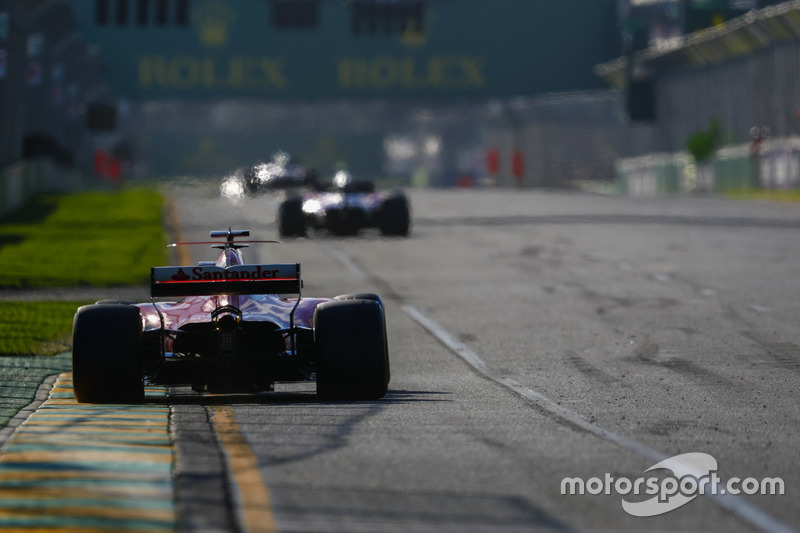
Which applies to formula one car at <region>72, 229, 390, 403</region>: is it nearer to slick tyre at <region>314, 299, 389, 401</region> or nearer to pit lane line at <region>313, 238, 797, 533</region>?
slick tyre at <region>314, 299, 389, 401</region>

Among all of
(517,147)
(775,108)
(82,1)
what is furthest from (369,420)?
(517,147)

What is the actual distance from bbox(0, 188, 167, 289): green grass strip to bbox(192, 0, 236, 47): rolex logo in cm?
3270

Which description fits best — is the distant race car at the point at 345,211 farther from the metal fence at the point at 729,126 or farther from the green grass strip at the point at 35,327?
the metal fence at the point at 729,126

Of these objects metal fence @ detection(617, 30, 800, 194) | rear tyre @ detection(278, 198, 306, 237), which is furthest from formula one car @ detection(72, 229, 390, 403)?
metal fence @ detection(617, 30, 800, 194)

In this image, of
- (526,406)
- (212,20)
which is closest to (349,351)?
(526,406)

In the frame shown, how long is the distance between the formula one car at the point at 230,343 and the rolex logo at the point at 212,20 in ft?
238

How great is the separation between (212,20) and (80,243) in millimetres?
51471

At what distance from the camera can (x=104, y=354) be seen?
1139 centimetres

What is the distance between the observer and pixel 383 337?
11531mm

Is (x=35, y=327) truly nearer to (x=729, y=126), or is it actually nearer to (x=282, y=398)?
(x=282, y=398)

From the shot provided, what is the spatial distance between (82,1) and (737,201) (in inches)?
1711

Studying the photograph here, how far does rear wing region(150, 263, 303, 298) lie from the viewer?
11820 millimetres

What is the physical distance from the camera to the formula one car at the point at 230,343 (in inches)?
449

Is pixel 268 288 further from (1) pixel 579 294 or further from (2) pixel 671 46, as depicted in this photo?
(2) pixel 671 46
